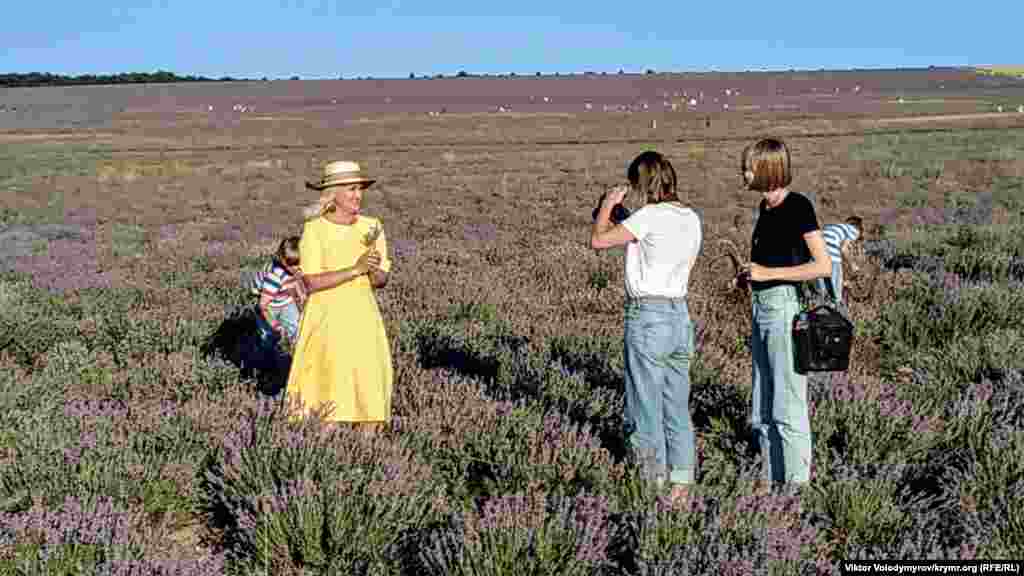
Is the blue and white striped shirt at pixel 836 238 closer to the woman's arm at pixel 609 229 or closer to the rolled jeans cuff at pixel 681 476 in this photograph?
the rolled jeans cuff at pixel 681 476

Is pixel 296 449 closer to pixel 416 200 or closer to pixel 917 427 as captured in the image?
pixel 917 427

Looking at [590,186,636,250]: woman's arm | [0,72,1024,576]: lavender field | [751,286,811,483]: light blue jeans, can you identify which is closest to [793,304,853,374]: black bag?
[751,286,811,483]: light blue jeans

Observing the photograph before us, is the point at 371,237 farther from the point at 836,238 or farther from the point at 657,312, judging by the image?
the point at 836,238

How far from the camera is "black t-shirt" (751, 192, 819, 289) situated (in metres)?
4.32

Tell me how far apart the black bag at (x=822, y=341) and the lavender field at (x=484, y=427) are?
1.64 ft

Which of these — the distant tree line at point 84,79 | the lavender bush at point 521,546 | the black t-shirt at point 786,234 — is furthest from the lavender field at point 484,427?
the distant tree line at point 84,79

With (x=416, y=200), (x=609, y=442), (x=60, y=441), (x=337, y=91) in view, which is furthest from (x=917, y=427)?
(x=337, y=91)

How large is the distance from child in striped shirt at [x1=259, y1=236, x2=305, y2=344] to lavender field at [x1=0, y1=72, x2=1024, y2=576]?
0.46 m

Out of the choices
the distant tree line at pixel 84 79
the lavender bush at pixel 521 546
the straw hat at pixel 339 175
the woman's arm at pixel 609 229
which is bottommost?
the lavender bush at pixel 521 546

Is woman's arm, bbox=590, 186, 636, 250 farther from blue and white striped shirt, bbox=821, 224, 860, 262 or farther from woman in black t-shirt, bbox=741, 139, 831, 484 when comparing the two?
blue and white striped shirt, bbox=821, 224, 860, 262

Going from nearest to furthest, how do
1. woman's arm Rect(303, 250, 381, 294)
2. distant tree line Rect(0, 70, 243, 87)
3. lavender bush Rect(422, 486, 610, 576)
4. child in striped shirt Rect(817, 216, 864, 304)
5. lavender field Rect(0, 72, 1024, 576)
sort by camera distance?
lavender bush Rect(422, 486, 610, 576)
lavender field Rect(0, 72, 1024, 576)
woman's arm Rect(303, 250, 381, 294)
child in striped shirt Rect(817, 216, 864, 304)
distant tree line Rect(0, 70, 243, 87)

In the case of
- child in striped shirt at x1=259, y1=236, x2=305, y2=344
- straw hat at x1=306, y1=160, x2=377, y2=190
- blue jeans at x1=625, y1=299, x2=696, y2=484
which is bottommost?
blue jeans at x1=625, y1=299, x2=696, y2=484

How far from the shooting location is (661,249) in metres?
4.41

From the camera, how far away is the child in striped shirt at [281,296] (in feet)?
22.4
